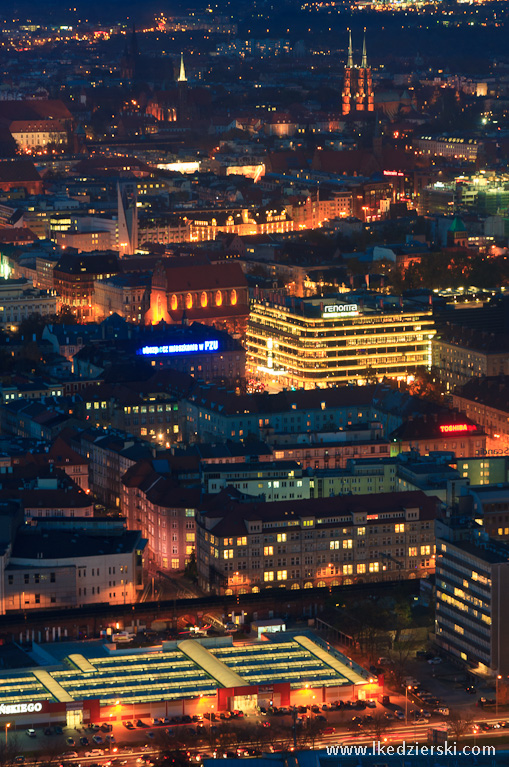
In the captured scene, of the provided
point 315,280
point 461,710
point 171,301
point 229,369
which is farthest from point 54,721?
point 315,280

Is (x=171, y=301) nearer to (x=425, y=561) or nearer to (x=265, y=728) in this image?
(x=425, y=561)

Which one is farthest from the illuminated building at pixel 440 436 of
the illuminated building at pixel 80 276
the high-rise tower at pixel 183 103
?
the high-rise tower at pixel 183 103

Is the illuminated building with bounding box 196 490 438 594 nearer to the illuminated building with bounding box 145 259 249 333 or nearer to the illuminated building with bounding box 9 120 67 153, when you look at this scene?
the illuminated building with bounding box 145 259 249 333

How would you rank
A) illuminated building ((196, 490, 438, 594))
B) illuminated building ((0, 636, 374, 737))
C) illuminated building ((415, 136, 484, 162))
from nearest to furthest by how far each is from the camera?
illuminated building ((0, 636, 374, 737))
illuminated building ((196, 490, 438, 594))
illuminated building ((415, 136, 484, 162))

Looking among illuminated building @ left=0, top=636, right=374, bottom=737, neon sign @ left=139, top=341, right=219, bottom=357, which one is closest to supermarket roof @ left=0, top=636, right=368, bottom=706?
illuminated building @ left=0, top=636, right=374, bottom=737

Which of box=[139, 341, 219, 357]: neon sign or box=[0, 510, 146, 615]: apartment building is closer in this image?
box=[0, 510, 146, 615]: apartment building

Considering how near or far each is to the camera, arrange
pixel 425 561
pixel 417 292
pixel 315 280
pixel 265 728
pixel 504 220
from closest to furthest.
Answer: pixel 265 728 < pixel 425 561 < pixel 417 292 < pixel 315 280 < pixel 504 220

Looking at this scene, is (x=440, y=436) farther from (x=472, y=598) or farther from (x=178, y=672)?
(x=178, y=672)
